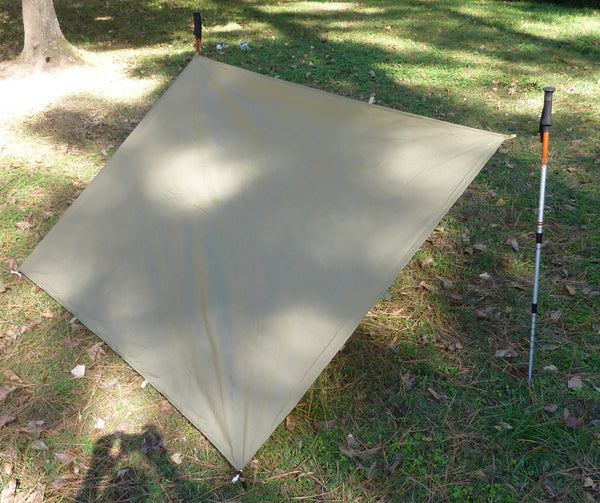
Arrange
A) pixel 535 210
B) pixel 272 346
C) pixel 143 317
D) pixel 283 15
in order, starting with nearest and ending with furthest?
pixel 272 346 → pixel 143 317 → pixel 535 210 → pixel 283 15

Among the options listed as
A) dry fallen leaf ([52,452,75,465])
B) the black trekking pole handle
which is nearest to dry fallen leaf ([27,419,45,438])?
dry fallen leaf ([52,452,75,465])

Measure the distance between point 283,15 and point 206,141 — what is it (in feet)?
23.8

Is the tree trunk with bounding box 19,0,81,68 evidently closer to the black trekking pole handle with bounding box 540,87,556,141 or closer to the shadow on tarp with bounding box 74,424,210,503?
the shadow on tarp with bounding box 74,424,210,503

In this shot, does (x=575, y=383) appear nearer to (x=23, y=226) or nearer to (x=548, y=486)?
(x=548, y=486)

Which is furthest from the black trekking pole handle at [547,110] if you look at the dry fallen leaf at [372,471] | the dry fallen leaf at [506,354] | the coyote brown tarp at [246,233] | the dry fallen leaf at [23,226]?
the dry fallen leaf at [23,226]

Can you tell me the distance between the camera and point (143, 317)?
2.79 m

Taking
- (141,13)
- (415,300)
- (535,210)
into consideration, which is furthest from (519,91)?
(141,13)

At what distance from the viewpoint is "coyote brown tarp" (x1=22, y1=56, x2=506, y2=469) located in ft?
7.93

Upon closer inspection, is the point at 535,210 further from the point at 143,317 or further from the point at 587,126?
the point at 143,317

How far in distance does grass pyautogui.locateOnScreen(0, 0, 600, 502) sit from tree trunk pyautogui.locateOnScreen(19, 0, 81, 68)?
1.03 m

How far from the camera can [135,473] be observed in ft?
8.47

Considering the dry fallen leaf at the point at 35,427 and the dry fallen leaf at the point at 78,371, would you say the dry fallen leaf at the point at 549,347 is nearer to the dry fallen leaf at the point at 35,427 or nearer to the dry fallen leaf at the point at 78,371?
the dry fallen leaf at the point at 78,371

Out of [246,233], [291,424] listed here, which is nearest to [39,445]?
[291,424]

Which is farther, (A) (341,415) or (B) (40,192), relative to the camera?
(B) (40,192)
